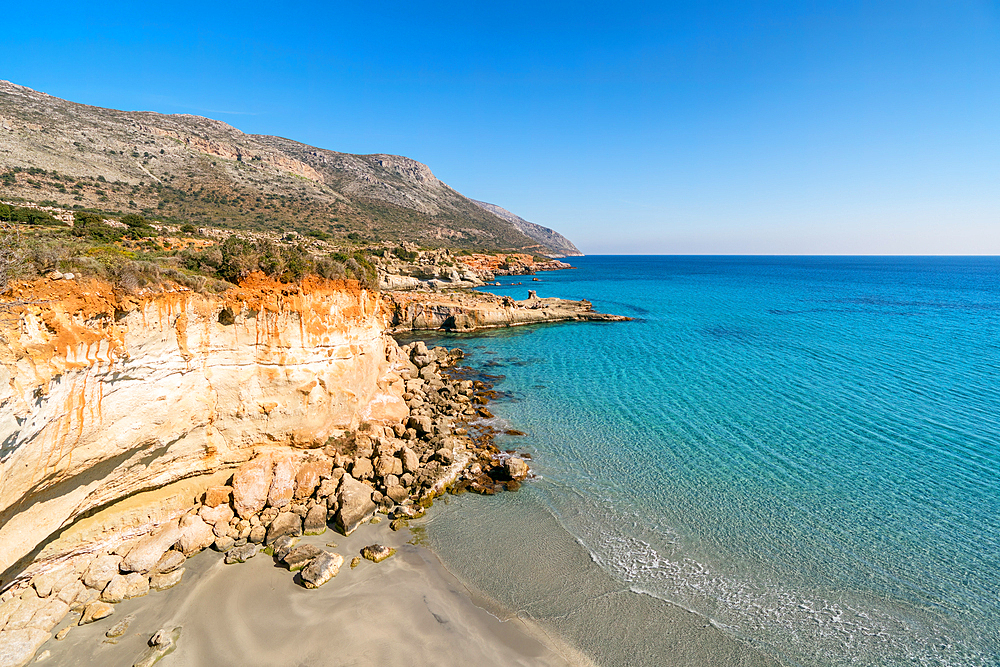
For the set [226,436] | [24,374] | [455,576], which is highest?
[24,374]

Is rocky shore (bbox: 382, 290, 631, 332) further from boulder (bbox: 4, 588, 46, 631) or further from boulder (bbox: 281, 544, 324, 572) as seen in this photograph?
boulder (bbox: 4, 588, 46, 631)

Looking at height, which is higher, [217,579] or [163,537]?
[163,537]

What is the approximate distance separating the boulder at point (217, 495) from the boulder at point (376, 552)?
4068 millimetres

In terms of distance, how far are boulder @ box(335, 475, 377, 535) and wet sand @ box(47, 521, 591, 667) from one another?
4.01 feet

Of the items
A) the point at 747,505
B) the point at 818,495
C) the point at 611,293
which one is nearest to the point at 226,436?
the point at 747,505

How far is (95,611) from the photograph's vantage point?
7.73 metres

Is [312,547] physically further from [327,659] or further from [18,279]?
[18,279]

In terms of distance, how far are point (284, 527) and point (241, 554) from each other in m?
1.03

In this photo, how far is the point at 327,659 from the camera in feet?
24.1

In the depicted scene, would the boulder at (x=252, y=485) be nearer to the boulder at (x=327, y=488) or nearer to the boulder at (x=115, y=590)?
the boulder at (x=327, y=488)

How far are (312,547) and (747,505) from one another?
12.1m

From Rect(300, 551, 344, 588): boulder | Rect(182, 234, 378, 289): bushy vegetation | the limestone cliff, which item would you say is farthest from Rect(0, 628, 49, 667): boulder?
Rect(182, 234, 378, 289): bushy vegetation

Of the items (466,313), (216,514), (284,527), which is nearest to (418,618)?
(284,527)

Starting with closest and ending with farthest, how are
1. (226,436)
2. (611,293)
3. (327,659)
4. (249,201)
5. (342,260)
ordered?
(327,659) → (226,436) → (342,260) → (249,201) → (611,293)
